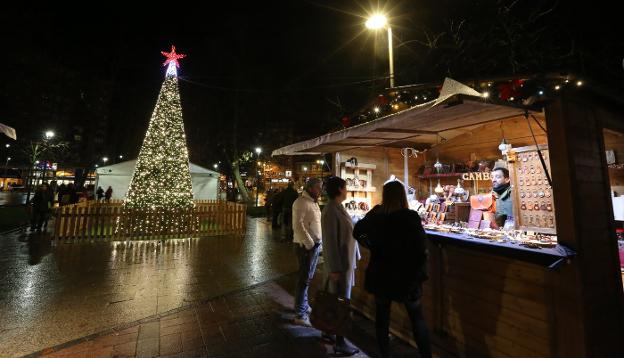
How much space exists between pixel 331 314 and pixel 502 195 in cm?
364

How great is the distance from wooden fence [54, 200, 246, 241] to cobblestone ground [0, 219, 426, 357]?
1245 millimetres

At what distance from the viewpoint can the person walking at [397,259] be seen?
8.63ft

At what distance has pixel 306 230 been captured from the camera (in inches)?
156

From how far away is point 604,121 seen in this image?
3096 millimetres

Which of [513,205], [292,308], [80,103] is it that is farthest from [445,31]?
[80,103]

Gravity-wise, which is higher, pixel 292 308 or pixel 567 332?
pixel 567 332

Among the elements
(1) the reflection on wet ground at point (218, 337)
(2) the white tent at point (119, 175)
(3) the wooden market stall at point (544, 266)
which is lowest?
(1) the reflection on wet ground at point (218, 337)

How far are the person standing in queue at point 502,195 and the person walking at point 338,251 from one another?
302cm

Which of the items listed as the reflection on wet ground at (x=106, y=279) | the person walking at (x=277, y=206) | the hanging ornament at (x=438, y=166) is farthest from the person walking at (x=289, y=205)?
the hanging ornament at (x=438, y=166)

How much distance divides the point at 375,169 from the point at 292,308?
3.64 metres

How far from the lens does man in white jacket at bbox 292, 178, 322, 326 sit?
3963 millimetres

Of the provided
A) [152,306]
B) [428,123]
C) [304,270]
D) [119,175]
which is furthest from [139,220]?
[119,175]

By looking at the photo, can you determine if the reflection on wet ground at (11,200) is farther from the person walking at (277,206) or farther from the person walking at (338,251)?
the person walking at (338,251)

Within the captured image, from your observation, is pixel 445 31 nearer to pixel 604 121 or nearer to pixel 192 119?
pixel 604 121
